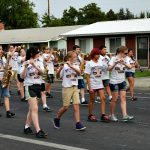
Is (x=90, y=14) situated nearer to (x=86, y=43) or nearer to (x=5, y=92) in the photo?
(x=86, y=43)

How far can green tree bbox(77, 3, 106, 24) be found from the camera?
74.2m

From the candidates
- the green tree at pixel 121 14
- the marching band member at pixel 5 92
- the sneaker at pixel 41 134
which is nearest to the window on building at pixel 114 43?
the marching band member at pixel 5 92

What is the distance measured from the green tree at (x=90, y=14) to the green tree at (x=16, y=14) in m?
7.39

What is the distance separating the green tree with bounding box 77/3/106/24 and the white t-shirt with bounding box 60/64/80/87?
63.9 meters

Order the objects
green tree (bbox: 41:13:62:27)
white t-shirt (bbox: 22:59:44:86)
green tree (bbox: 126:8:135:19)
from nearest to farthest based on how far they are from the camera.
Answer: white t-shirt (bbox: 22:59:44:86) < green tree (bbox: 41:13:62:27) < green tree (bbox: 126:8:135:19)

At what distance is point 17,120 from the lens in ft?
38.6

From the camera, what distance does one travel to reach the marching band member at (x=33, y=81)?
943 centimetres

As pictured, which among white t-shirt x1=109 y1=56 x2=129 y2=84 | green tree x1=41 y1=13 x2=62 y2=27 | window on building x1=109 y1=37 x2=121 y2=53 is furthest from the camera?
green tree x1=41 y1=13 x2=62 y2=27

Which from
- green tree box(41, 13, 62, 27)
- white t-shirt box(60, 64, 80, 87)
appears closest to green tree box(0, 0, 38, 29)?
green tree box(41, 13, 62, 27)

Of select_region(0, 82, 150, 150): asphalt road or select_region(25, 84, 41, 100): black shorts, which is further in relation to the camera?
select_region(25, 84, 41, 100): black shorts

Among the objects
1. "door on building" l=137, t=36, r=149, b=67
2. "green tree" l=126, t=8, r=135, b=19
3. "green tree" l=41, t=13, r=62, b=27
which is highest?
"green tree" l=126, t=8, r=135, b=19

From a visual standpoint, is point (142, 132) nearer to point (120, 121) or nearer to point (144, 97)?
point (120, 121)

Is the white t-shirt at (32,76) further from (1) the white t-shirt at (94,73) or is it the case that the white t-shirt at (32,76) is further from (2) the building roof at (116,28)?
(2) the building roof at (116,28)

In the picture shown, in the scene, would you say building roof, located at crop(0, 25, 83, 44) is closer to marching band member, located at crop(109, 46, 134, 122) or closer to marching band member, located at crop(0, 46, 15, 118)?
marching band member, located at crop(0, 46, 15, 118)
